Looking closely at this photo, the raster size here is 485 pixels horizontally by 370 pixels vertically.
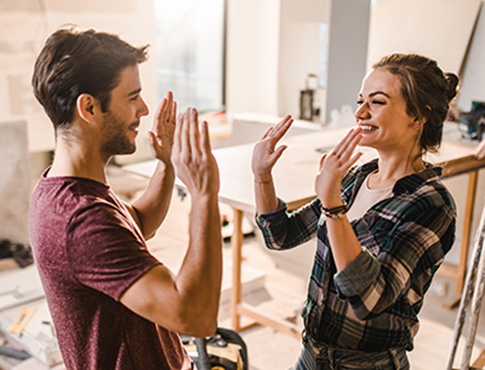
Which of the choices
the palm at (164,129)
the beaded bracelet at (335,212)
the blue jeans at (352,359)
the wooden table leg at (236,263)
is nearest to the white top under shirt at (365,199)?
the beaded bracelet at (335,212)

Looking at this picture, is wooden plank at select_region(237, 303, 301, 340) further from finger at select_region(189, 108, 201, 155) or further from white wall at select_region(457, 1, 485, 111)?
white wall at select_region(457, 1, 485, 111)

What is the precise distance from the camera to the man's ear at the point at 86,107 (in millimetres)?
1122

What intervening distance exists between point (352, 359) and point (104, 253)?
775 mm

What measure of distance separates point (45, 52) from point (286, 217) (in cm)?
81

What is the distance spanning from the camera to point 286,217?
1.61m

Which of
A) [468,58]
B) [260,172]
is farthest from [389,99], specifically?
[468,58]

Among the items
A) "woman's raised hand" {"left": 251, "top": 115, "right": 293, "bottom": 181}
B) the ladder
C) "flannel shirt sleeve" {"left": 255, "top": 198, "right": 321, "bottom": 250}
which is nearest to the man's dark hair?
"woman's raised hand" {"left": 251, "top": 115, "right": 293, "bottom": 181}

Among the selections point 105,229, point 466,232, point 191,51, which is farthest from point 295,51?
point 105,229

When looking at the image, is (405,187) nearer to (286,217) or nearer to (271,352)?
(286,217)

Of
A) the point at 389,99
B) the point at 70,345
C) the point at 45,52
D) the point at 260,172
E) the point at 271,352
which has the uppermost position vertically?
the point at 45,52

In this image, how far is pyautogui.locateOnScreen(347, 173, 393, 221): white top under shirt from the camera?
1473mm

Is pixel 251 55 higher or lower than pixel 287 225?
higher

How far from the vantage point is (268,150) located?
1.50 metres

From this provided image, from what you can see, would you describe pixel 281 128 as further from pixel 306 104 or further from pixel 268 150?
pixel 306 104
